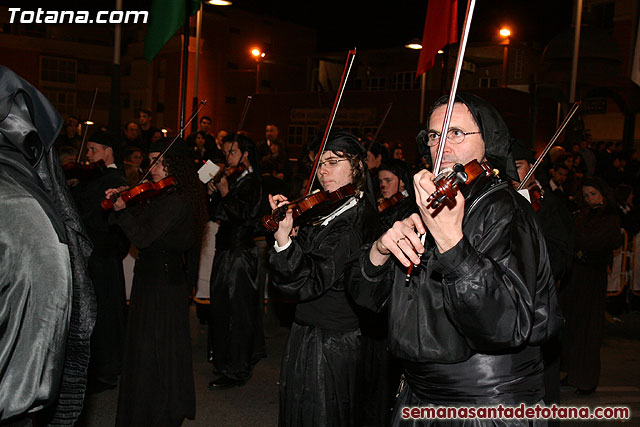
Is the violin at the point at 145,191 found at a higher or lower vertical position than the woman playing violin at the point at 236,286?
higher

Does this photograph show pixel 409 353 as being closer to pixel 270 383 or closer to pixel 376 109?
pixel 270 383

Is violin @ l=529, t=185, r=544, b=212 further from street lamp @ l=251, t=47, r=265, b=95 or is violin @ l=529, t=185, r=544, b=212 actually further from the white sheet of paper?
street lamp @ l=251, t=47, r=265, b=95

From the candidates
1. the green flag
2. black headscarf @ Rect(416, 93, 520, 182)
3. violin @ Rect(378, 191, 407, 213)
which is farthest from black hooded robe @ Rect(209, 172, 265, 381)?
black headscarf @ Rect(416, 93, 520, 182)

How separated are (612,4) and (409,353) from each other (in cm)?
3023

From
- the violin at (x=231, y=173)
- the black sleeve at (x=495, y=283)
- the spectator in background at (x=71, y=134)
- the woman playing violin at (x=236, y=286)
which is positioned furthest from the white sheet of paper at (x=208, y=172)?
the black sleeve at (x=495, y=283)

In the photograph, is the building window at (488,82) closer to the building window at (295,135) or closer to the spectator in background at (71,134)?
the building window at (295,135)

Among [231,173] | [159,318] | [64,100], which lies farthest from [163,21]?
[64,100]

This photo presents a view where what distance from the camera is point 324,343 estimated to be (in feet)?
12.6

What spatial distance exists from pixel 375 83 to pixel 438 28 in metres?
24.5

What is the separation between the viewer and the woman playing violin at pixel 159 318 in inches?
186

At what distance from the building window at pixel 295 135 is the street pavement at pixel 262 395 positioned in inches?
868

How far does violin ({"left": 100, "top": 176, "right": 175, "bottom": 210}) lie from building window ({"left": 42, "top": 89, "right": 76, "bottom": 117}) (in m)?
34.5

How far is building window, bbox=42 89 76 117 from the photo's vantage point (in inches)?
1457

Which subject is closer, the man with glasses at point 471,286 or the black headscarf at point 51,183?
the man with glasses at point 471,286
